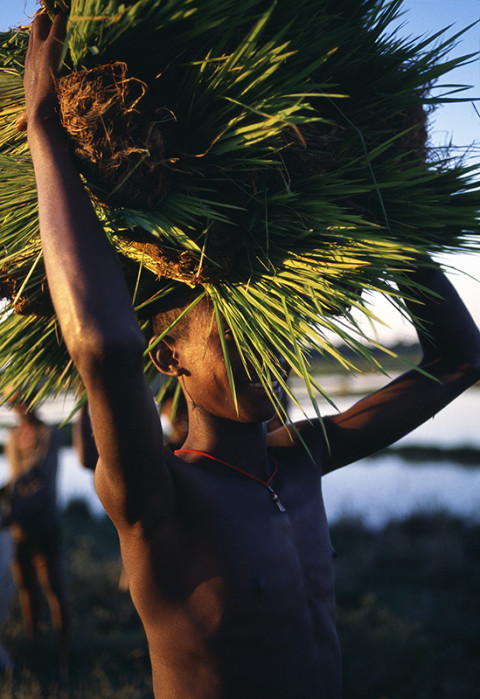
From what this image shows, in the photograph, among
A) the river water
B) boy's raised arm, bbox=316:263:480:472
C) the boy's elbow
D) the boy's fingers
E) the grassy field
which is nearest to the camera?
the boy's elbow

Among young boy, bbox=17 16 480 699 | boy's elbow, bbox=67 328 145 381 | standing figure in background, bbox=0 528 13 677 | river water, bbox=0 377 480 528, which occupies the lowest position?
river water, bbox=0 377 480 528

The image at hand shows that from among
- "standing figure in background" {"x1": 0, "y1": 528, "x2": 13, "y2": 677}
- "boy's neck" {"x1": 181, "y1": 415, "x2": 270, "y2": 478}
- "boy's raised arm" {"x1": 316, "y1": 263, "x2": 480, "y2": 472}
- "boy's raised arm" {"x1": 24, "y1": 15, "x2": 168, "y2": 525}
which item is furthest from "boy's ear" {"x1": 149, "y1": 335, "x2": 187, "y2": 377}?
"standing figure in background" {"x1": 0, "y1": 528, "x2": 13, "y2": 677}

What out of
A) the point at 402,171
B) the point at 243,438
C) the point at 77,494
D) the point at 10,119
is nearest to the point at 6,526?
the point at 243,438

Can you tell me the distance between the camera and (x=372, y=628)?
5086mm

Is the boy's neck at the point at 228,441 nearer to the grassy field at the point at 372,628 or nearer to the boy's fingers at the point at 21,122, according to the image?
the boy's fingers at the point at 21,122

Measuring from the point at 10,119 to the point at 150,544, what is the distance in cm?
97

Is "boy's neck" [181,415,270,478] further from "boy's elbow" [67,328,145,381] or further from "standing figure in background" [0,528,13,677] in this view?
"standing figure in background" [0,528,13,677]

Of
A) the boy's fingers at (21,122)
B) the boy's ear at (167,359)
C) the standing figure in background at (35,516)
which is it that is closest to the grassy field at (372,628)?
the standing figure in background at (35,516)

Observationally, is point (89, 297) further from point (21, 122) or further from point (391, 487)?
point (391, 487)

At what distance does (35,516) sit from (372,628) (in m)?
2.76

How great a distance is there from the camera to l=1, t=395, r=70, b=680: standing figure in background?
4.65m

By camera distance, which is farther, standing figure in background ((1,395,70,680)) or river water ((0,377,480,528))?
river water ((0,377,480,528))

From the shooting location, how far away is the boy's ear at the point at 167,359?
1.61 meters

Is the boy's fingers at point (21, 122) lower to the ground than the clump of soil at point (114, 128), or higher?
higher
